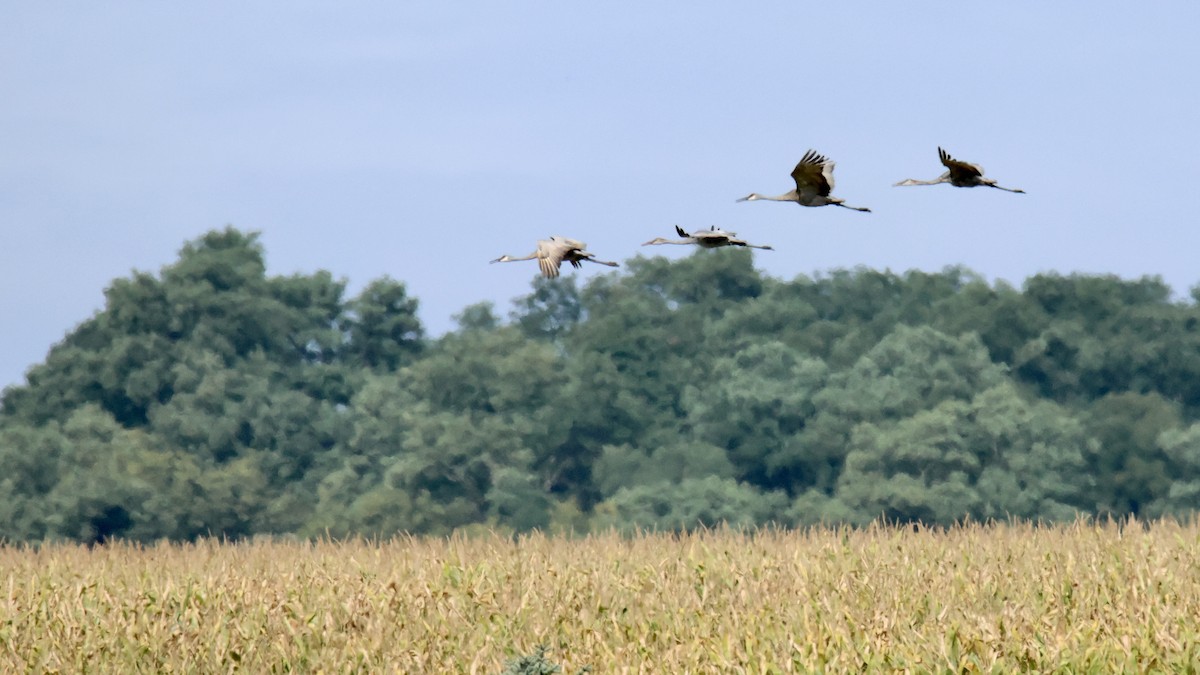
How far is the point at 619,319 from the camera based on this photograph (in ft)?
194

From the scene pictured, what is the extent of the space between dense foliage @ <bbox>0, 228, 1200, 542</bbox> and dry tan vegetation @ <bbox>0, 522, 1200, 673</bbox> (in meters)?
30.3

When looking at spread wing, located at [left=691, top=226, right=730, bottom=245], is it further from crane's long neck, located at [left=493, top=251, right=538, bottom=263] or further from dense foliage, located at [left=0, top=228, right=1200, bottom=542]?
dense foliage, located at [left=0, top=228, right=1200, bottom=542]

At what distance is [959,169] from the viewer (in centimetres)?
1206

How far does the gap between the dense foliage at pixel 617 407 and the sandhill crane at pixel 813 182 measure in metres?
36.2

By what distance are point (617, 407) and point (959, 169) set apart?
45.0 m

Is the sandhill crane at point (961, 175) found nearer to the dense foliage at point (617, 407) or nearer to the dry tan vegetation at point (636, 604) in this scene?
the dry tan vegetation at point (636, 604)

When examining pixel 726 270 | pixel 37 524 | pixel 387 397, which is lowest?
pixel 37 524

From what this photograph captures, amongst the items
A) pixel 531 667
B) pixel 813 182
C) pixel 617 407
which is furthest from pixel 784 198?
pixel 617 407

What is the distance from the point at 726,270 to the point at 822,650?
5083 centimetres

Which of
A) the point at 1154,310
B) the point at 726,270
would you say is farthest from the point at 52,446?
the point at 1154,310

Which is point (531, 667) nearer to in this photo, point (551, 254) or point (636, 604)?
point (551, 254)

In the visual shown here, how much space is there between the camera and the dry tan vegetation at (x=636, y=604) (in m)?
12.5

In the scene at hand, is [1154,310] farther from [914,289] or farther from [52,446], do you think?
[52,446]

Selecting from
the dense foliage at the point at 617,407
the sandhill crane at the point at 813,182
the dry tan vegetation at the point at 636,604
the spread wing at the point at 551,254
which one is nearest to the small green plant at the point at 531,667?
the dry tan vegetation at the point at 636,604
